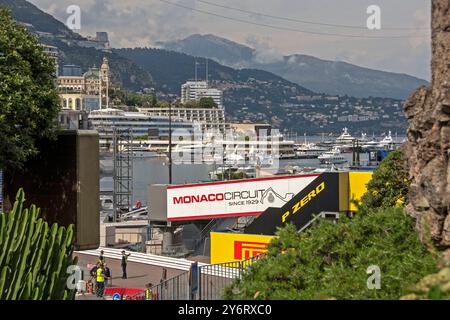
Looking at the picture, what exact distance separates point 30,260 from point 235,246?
1251 centimetres

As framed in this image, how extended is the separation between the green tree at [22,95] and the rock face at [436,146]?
8903mm

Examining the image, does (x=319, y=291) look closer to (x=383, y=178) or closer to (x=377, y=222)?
(x=377, y=222)

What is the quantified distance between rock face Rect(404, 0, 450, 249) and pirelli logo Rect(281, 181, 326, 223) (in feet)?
47.4

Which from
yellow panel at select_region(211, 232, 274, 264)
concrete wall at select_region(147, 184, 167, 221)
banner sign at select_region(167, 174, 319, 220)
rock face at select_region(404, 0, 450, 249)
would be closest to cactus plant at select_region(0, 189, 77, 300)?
rock face at select_region(404, 0, 450, 249)

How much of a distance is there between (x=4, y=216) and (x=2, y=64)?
7.12 meters

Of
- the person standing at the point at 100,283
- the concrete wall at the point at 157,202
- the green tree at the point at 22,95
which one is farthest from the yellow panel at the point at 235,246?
the green tree at the point at 22,95

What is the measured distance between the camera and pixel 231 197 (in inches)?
1083

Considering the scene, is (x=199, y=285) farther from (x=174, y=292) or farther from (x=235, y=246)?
(x=235, y=246)

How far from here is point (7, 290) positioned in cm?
909

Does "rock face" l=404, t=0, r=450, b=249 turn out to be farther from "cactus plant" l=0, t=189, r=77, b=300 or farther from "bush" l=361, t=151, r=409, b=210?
"bush" l=361, t=151, r=409, b=210

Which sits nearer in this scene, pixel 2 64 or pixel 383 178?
pixel 2 64

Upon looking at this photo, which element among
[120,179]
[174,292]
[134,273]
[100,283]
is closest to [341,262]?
[174,292]

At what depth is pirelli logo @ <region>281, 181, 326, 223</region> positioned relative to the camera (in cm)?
2356
